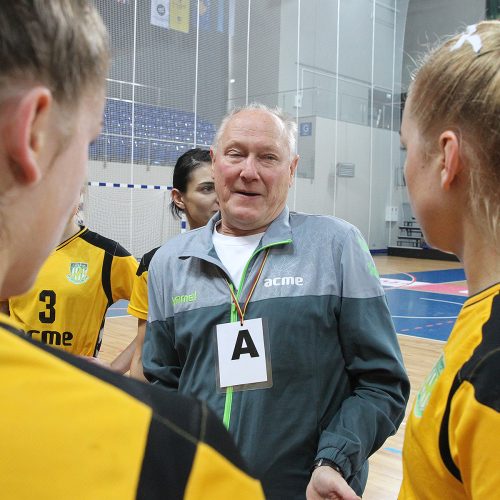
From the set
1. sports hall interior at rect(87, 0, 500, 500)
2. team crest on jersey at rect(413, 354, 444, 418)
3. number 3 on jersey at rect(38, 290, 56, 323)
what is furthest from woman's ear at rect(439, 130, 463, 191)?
sports hall interior at rect(87, 0, 500, 500)

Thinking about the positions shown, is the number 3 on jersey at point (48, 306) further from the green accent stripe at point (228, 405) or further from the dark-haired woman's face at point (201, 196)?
the green accent stripe at point (228, 405)

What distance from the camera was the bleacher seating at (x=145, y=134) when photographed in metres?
11.6

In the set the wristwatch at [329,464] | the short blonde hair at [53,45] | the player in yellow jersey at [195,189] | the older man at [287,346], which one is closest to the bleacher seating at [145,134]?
the player in yellow jersey at [195,189]

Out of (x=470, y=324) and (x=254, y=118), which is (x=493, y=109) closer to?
(x=470, y=324)

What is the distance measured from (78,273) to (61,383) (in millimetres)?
2310

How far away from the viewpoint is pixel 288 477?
62.9 inches

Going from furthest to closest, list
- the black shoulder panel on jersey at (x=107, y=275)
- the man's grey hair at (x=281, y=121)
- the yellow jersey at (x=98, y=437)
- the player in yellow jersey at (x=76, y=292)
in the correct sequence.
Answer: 1. the black shoulder panel on jersey at (x=107, y=275)
2. the player in yellow jersey at (x=76, y=292)
3. the man's grey hair at (x=281, y=121)
4. the yellow jersey at (x=98, y=437)

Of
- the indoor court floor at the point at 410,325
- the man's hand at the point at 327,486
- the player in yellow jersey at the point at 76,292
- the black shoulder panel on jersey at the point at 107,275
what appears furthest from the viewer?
the indoor court floor at the point at 410,325

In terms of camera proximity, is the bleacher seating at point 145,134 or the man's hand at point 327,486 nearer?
the man's hand at point 327,486

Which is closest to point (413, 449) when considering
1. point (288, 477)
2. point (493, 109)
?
point (493, 109)

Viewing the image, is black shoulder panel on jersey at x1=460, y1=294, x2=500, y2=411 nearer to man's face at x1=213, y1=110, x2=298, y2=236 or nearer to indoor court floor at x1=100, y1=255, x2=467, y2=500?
man's face at x1=213, y1=110, x2=298, y2=236

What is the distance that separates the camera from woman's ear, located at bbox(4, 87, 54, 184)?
53cm

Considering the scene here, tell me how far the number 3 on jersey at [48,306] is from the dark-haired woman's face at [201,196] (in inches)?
29.9

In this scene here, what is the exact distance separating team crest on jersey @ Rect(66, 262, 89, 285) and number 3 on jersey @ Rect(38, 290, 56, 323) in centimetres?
11
